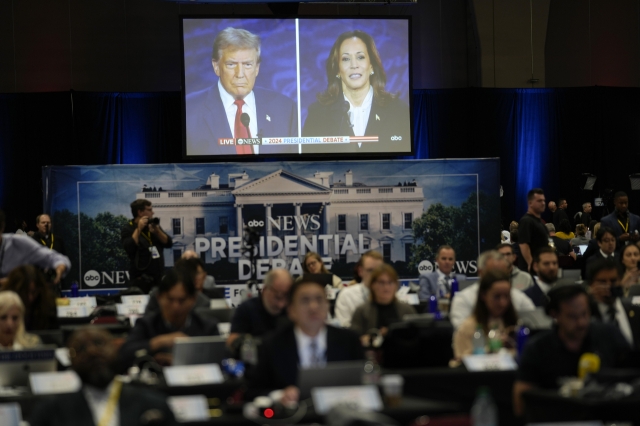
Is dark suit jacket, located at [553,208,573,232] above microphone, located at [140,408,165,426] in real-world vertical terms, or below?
above

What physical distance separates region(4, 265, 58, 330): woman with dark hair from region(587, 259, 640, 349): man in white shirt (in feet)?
10.8

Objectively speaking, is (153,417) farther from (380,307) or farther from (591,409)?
(380,307)

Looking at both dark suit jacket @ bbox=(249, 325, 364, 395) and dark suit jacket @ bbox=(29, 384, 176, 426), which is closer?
dark suit jacket @ bbox=(29, 384, 176, 426)

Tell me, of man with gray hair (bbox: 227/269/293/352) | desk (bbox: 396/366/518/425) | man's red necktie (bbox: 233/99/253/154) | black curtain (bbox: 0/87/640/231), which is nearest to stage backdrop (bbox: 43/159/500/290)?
man's red necktie (bbox: 233/99/253/154)

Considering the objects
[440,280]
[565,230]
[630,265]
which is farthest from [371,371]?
[565,230]

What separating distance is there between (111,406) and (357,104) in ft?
38.0

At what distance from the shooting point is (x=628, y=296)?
6.76 m

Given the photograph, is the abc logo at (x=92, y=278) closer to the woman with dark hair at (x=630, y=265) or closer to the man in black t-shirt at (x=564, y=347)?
the woman with dark hair at (x=630, y=265)

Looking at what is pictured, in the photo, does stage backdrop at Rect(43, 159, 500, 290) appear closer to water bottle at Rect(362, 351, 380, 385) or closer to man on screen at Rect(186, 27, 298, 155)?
man on screen at Rect(186, 27, 298, 155)

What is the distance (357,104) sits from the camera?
48.3ft

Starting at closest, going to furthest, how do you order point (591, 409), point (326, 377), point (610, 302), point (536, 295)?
1. point (591, 409)
2. point (326, 377)
3. point (610, 302)
4. point (536, 295)

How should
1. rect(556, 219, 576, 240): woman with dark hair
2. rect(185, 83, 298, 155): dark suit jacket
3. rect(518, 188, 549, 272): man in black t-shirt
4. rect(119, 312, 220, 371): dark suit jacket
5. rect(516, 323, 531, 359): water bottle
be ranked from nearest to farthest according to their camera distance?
rect(119, 312, 220, 371): dark suit jacket → rect(516, 323, 531, 359): water bottle → rect(518, 188, 549, 272): man in black t-shirt → rect(185, 83, 298, 155): dark suit jacket → rect(556, 219, 576, 240): woman with dark hair

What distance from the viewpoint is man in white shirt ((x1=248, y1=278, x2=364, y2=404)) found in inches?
170

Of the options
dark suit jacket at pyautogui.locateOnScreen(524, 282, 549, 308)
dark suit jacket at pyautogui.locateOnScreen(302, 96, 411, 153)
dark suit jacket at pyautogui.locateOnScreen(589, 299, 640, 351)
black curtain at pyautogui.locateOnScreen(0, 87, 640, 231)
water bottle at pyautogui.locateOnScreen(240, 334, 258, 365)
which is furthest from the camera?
black curtain at pyautogui.locateOnScreen(0, 87, 640, 231)
